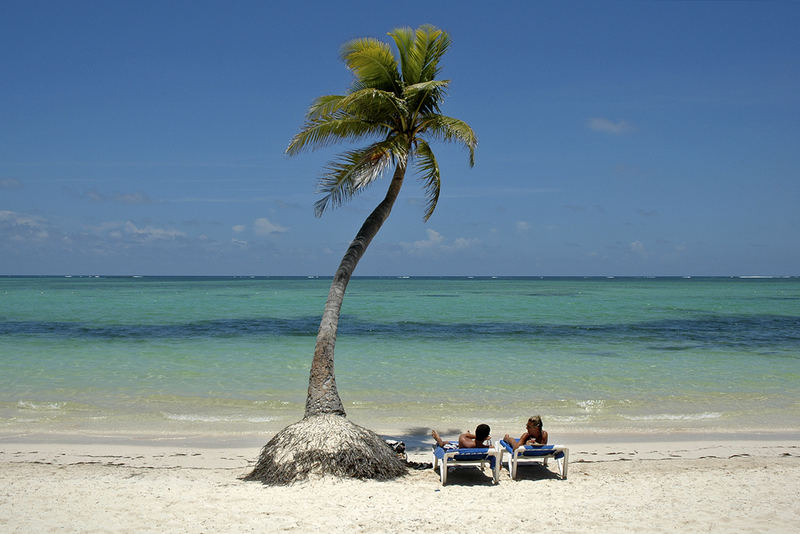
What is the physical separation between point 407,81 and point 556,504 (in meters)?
6.11

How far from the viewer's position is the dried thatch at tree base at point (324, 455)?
25.0 ft

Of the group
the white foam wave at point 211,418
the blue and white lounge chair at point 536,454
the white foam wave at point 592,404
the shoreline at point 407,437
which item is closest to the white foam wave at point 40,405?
the shoreline at point 407,437

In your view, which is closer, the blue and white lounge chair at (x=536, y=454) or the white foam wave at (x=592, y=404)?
the blue and white lounge chair at (x=536, y=454)

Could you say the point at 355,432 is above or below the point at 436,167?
below

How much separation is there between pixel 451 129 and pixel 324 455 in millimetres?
4826

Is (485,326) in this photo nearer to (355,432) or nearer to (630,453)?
(630,453)

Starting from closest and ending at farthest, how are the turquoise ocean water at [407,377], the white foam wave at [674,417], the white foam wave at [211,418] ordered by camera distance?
the white foam wave at [211,418], the turquoise ocean water at [407,377], the white foam wave at [674,417]

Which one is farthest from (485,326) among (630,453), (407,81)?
(407,81)

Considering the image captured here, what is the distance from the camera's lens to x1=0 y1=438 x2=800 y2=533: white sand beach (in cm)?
627

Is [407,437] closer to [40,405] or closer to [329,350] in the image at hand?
[329,350]

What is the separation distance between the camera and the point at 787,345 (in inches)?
982

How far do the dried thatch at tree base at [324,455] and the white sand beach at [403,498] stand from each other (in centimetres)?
19

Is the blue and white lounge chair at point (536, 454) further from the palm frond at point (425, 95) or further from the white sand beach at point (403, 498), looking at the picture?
the palm frond at point (425, 95)

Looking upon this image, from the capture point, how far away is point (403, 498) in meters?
7.13
